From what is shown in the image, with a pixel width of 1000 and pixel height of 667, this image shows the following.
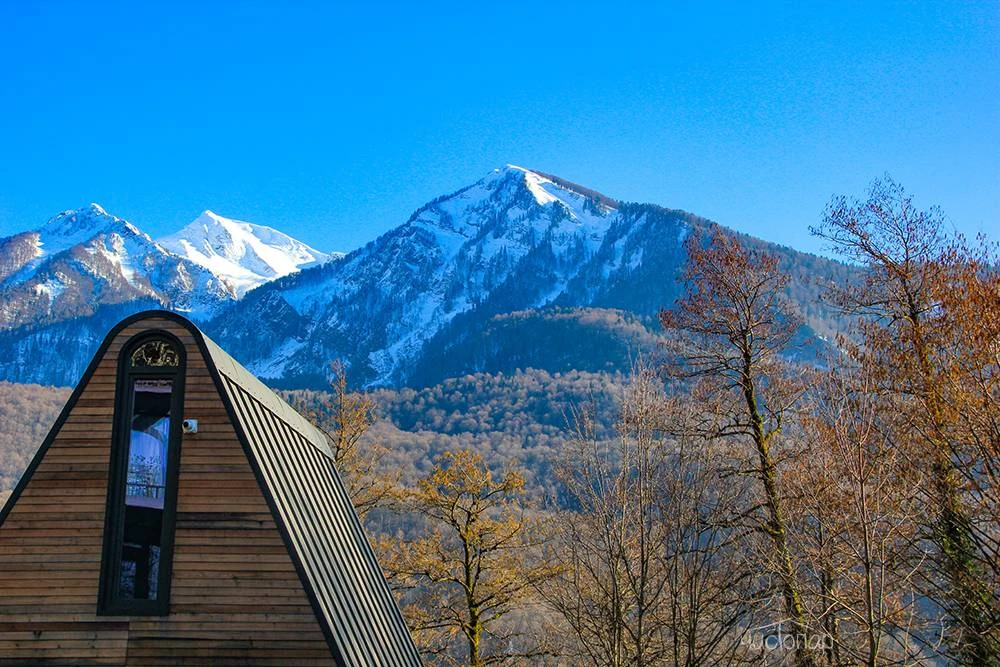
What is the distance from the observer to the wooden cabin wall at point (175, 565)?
12203mm

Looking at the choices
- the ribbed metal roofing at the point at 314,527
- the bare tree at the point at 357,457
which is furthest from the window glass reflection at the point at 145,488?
the bare tree at the point at 357,457

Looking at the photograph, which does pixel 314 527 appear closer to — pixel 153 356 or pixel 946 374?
pixel 153 356

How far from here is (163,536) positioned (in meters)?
12.5

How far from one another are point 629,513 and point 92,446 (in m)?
9.00

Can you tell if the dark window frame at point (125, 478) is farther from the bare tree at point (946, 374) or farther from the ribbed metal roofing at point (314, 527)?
the bare tree at point (946, 374)

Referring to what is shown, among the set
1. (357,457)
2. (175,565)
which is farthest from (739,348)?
(357,457)

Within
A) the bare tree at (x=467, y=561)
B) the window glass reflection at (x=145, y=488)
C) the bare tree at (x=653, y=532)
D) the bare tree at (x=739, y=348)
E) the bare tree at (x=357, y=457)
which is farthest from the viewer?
the bare tree at (x=357, y=457)

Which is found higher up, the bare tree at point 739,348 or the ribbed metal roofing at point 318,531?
the bare tree at point 739,348

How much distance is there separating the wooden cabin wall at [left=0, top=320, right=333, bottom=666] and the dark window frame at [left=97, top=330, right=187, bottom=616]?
10 cm

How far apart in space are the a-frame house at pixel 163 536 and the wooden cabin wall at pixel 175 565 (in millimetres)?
16

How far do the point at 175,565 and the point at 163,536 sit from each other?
0.46 meters

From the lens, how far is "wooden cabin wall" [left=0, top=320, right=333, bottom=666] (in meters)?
12.2

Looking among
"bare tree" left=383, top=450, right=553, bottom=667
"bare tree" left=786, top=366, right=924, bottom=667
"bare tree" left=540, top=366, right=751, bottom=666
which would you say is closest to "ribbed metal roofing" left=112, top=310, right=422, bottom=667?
"bare tree" left=540, top=366, right=751, bottom=666

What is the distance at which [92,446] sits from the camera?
1307 cm
